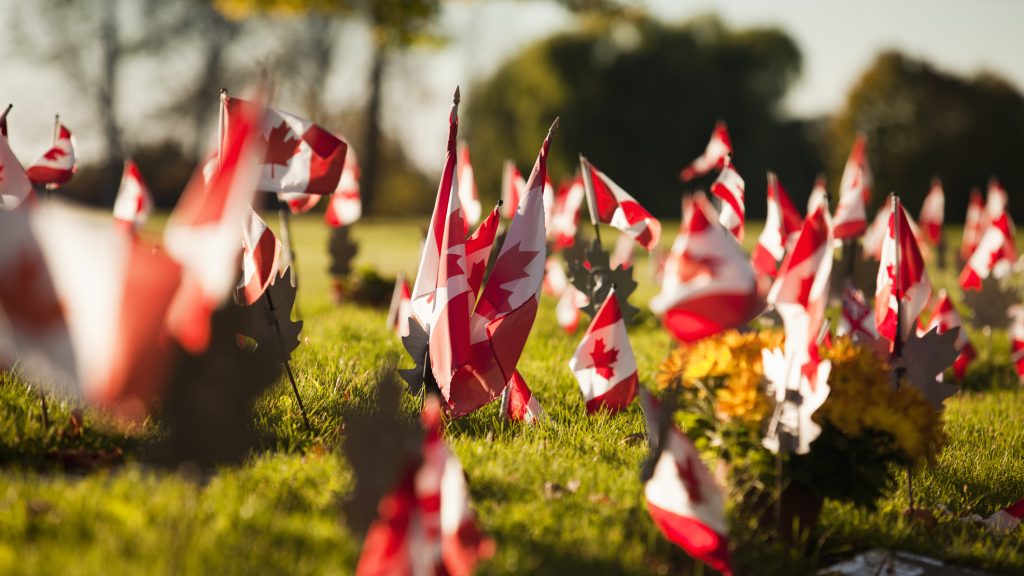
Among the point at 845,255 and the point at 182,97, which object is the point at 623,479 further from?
the point at 182,97

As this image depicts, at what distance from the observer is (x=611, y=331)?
4852mm

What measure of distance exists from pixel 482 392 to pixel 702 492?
1636 millimetres

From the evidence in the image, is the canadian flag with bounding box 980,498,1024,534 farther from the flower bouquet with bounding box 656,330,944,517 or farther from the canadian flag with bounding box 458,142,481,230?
the canadian flag with bounding box 458,142,481,230

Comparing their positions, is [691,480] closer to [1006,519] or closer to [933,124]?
[1006,519]

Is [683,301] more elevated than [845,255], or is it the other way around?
[683,301]

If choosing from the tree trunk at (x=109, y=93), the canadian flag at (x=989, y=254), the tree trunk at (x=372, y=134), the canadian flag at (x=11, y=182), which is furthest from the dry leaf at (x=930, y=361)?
the tree trunk at (x=109, y=93)

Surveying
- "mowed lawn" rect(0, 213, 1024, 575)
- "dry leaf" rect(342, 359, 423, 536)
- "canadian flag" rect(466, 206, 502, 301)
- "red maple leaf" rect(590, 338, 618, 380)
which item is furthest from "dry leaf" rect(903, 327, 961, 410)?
"dry leaf" rect(342, 359, 423, 536)

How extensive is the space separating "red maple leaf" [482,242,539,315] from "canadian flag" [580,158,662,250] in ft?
2.99

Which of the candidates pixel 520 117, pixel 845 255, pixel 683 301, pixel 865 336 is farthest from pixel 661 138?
pixel 683 301

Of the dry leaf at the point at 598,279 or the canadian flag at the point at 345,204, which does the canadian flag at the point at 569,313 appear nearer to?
the dry leaf at the point at 598,279

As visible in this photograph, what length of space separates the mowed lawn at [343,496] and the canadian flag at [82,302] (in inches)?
16.2

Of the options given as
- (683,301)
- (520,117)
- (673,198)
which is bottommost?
(673,198)

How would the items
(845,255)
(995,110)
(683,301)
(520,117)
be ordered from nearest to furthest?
(683,301) → (845,255) → (995,110) → (520,117)

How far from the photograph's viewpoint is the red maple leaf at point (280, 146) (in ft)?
14.6
